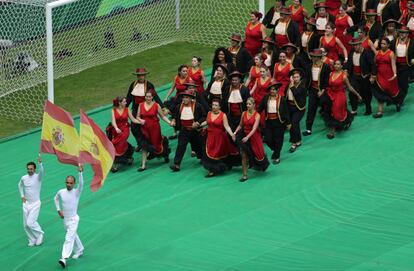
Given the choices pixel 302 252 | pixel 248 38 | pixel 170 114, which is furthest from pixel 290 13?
pixel 302 252

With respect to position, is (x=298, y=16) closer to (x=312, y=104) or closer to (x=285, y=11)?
(x=285, y=11)

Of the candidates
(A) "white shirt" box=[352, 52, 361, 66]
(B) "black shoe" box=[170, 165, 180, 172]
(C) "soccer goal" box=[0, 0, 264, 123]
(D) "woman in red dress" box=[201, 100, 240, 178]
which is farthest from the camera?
(C) "soccer goal" box=[0, 0, 264, 123]

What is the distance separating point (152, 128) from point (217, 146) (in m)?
1.39

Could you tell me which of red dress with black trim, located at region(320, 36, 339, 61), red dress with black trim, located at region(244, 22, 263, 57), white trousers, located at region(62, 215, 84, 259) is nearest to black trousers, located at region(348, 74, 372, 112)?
red dress with black trim, located at region(320, 36, 339, 61)

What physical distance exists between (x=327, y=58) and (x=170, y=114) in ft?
10.7

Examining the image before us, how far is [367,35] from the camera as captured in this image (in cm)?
2595

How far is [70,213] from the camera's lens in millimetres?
18875

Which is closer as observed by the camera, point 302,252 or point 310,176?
point 302,252

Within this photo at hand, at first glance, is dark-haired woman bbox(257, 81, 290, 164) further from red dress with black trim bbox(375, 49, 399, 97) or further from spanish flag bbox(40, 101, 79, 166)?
spanish flag bbox(40, 101, 79, 166)

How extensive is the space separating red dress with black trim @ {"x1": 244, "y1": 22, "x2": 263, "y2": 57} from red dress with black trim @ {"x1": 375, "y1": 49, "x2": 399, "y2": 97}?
3084 millimetres

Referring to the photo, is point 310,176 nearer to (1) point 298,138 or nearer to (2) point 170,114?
(1) point 298,138

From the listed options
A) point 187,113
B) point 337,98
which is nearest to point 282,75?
point 337,98

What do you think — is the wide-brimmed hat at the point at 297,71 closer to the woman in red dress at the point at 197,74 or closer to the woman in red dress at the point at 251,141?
the woman in red dress at the point at 251,141

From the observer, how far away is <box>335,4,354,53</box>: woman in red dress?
26.4 meters
